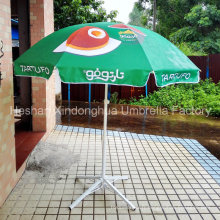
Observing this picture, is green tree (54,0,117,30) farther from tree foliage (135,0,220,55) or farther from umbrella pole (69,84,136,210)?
umbrella pole (69,84,136,210)

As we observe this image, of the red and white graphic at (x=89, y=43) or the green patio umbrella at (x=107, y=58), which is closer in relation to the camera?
the green patio umbrella at (x=107, y=58)

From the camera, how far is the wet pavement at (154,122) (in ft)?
23.4

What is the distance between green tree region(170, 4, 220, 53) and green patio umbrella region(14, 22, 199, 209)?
1859 cm

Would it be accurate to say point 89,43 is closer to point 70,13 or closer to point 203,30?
point 70,13

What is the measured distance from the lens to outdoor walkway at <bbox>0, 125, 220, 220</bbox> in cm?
338

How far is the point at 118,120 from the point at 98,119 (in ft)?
2.06

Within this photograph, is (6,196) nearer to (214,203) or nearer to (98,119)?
(214,203)

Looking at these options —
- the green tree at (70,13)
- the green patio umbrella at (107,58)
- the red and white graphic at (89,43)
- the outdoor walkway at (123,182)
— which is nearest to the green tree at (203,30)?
the green tree at (70,13)

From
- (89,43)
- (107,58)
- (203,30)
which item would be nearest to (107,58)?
(107,58)

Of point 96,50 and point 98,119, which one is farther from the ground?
point 96,50

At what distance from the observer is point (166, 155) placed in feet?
17.6

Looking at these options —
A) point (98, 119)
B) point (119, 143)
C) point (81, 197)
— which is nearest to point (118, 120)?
point (98, 119)

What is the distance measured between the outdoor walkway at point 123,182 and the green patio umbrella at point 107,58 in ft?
5.44

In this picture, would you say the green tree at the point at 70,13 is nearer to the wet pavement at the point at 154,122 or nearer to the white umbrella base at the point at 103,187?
the wet pavement at the point at 154,122
